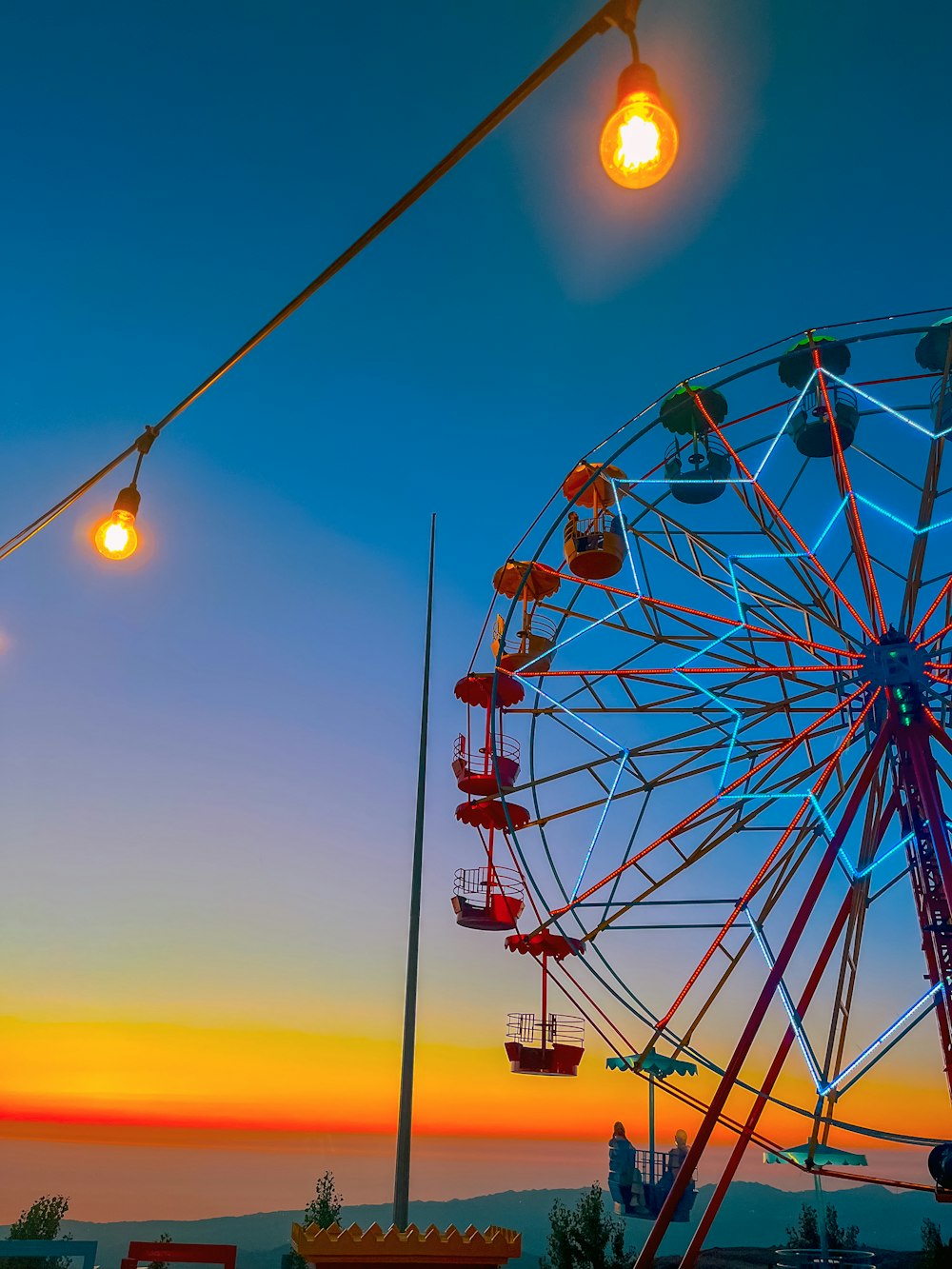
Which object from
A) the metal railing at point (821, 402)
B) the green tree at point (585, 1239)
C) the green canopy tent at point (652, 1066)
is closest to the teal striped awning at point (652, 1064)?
the green canopy tent at point (652, 1066)

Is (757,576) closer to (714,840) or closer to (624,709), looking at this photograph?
(624,709)

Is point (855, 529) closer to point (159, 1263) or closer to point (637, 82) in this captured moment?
point (637, 82)

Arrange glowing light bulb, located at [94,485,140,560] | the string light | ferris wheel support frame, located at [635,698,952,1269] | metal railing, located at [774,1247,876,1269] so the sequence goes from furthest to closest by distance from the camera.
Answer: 1. ferris wheel support frame, located at [635,698,952,1269]
2. metal railing, located at [774,1247,876,1269]
3. glowing light bulb, located at [94,485,140,560]
4. the string light

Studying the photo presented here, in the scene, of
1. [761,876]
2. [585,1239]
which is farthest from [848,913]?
[585,1239]

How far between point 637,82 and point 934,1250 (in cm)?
5646

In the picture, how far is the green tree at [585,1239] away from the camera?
39125 mm

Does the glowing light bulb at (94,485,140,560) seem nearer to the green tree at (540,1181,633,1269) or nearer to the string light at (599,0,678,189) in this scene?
the string light at (599,0,678,189)

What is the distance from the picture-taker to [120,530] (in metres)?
6.55

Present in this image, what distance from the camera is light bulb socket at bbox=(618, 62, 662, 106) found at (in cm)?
357

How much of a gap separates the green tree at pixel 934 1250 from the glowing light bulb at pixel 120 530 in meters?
51.8

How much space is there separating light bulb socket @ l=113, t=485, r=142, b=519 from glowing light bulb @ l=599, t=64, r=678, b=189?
4.13m

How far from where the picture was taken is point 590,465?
58.5 ft

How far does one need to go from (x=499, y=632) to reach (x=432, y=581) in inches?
152

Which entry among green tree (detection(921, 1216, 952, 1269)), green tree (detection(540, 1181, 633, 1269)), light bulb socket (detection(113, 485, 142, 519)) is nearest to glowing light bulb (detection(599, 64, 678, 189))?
light bulb socket (detection(113, 485, 142, 519))
